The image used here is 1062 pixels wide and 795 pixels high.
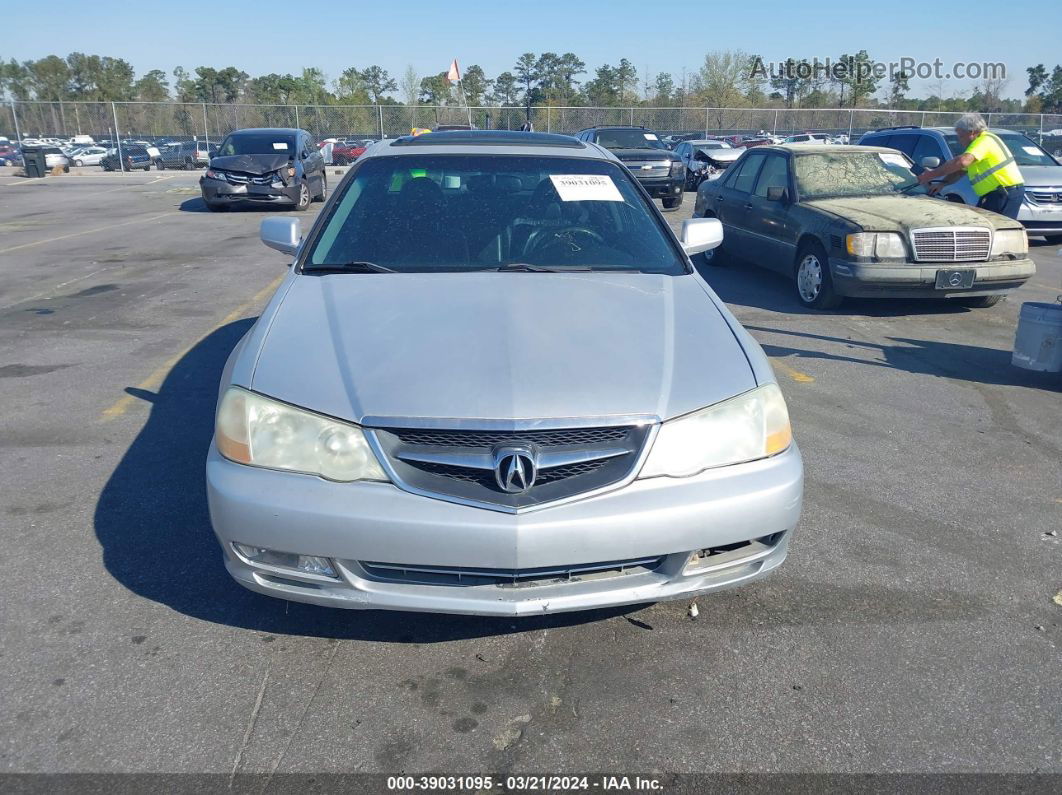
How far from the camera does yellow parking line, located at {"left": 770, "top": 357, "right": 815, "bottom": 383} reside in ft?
20.3

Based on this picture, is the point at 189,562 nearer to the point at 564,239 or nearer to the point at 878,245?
the point at 564,239

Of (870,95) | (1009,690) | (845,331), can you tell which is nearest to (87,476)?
(1009,690)

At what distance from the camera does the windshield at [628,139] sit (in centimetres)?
1916

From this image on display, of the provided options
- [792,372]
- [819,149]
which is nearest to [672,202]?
[819,149]

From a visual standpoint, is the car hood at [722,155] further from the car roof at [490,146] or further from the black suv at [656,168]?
the car roof at [490,146]

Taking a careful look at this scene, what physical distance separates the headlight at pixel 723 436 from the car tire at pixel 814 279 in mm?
5656

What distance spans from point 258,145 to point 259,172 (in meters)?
0.81

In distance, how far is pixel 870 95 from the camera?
75.2 meters

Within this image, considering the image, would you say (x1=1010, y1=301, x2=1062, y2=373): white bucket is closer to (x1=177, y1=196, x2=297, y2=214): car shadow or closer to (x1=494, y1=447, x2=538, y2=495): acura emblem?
(x1=494, y1=447, x2=538, y2=495): acura emblem

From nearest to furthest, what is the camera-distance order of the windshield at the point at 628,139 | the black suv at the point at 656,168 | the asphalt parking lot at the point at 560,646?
the asphalt parking lot at the point at 560,646, the black suv at the point at 656,168, the windshield at the point at 628,139

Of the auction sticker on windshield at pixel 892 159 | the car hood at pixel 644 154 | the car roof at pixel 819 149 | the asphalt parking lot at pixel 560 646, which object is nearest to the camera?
the asphalt parking lot at pixel 560 646

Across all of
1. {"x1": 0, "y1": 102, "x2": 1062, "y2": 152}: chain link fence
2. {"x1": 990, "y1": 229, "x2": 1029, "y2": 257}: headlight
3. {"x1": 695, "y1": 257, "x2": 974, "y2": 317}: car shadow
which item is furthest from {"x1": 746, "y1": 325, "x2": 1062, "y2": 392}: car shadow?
{"x1": 0, "y1": 102, "x2": 1062, "y2": 152}: chain link fence

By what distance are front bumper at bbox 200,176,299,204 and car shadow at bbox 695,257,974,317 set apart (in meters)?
10.3

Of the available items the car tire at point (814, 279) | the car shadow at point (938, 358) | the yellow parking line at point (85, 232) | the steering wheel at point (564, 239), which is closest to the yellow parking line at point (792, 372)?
the car shadow at point (938, 358)
